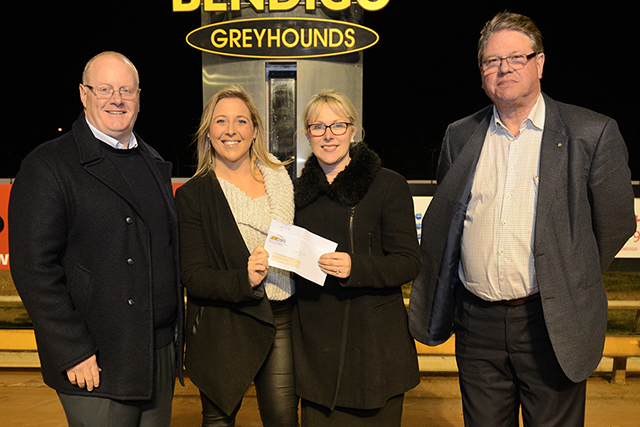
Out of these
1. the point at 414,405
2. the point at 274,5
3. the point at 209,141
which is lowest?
the point at 414,405

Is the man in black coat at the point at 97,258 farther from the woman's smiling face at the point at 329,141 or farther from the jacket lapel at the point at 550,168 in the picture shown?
the jacket lapel at the point at 550,168

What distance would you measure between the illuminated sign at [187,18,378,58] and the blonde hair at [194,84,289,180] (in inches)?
145

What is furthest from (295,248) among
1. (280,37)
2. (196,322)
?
(280,37)

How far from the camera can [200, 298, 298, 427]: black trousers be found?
7.55 ft

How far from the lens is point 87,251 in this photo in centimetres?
193

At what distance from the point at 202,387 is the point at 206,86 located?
446cm

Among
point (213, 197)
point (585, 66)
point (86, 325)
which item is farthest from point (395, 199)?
point (585, 66)

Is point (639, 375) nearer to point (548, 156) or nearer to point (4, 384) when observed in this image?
point (548, 156)

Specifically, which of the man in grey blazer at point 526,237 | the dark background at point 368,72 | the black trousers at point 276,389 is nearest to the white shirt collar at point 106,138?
the black trousers at point 276,389

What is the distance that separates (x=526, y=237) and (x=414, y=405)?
256 centimetres

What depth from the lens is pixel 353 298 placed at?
2.25 meters

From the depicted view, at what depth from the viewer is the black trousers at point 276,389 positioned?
2.30 m

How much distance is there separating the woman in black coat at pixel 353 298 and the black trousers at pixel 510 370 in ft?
1.03

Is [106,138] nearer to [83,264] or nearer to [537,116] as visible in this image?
[83,264]
